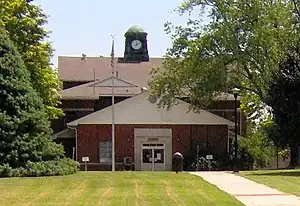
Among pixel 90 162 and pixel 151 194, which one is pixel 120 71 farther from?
pixel 151 194

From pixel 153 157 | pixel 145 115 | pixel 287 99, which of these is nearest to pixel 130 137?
pixel 145 115

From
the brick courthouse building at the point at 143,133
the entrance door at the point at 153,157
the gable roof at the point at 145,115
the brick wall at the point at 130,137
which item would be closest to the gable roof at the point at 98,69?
the brick courthouse building at the point at 143,133

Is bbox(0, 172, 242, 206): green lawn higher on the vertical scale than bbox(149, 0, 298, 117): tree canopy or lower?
lower

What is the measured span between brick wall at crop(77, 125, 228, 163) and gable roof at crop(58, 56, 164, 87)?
1146cm

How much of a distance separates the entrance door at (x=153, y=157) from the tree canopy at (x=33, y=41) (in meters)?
11.1

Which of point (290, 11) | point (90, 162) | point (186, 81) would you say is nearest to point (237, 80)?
point (186, 81)

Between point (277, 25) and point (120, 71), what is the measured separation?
1085 inches

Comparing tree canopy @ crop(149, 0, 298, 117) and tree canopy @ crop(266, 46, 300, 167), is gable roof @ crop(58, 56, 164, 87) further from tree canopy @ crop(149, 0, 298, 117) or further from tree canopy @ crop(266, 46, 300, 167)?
tree canopy @ crop(266, 46, 300, 167)

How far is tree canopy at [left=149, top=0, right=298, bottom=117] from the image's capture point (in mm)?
48750

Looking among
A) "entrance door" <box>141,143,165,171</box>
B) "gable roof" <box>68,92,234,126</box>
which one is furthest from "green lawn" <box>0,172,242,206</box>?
"gable roof" <box>68,92,234,126</box>

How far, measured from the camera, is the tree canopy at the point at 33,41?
4797cm

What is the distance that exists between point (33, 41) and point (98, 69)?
26408mm

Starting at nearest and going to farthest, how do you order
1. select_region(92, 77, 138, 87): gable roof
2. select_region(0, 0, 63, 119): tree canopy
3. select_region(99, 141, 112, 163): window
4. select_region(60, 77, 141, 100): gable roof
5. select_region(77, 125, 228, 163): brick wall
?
select_region(0, 0, 63, 119): tree canopy → select_region(99, 141, 112, 163): window → select_region(77, 125, 228, 163): brick wall → select_region(92, 77, 138, 87): gable roof → select_region(60, 77, 141, 100): gable roof

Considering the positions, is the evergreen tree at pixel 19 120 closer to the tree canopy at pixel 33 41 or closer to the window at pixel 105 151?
the tree canopy at pixel 33 41
